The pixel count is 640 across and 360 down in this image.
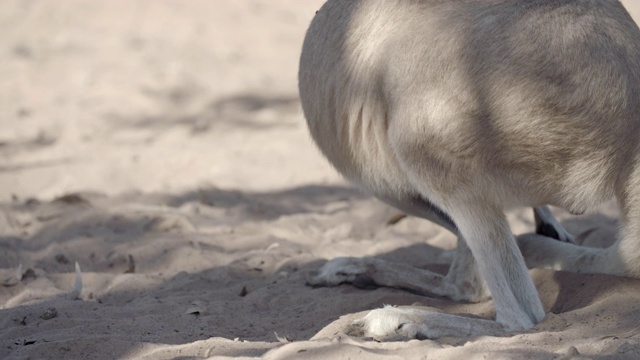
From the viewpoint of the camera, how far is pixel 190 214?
5.12 meters

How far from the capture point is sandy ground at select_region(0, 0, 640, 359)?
2955 mm

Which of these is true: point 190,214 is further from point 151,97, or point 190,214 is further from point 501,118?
point 501,118

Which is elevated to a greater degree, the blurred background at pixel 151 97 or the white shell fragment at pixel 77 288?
the blurred background at pixel 151 97

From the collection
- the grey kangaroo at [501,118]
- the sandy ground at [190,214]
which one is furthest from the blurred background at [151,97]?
the grey kangaroo at [501,118]

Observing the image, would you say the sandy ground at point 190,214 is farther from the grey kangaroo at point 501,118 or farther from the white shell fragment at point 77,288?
the grey kangaroo at point 501,118

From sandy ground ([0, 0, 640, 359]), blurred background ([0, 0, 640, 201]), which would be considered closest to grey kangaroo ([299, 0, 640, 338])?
sandy ground ([0, 0, 640, 359])

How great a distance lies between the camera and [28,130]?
6.44 m

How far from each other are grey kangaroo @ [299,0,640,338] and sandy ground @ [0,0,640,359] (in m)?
0.26

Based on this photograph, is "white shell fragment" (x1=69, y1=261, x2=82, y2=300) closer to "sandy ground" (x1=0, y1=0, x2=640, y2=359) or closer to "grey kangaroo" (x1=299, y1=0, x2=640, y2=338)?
"sandy ground" (x1=0, y1=0, x2=640, y2=359)

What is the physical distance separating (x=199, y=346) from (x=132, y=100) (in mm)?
4347

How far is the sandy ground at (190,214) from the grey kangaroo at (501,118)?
26cm

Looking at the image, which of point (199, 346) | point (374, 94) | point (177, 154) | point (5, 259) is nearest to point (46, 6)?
point (177, 154)

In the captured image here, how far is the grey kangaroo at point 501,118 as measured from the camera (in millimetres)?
2910

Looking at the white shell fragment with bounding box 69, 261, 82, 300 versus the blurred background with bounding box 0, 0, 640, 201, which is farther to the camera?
the blurred background with bounding box 0, 0, 640, 201
